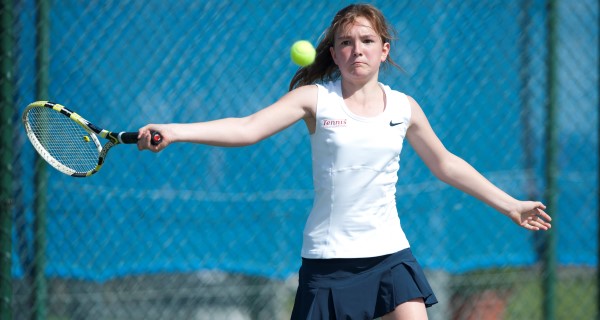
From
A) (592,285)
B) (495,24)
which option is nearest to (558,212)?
(592,285)

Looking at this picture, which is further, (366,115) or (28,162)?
(28,162)

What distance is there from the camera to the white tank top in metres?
3.09

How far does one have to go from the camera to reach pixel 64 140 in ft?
12.0

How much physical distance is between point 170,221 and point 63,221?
503mm

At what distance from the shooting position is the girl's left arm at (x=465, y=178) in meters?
3.28

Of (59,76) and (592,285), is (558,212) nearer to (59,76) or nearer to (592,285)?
(592,285)

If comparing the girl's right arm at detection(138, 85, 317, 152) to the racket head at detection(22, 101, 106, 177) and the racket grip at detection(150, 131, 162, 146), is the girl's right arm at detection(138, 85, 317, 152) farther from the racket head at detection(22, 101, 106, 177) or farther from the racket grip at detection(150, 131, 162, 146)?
the racket head at detection(22, 101, 106, 177)

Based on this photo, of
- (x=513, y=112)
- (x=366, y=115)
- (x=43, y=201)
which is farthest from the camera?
(x=513, y=112)

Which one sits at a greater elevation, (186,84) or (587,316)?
(186,84)

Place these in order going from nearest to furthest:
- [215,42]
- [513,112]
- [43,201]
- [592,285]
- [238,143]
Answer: [238,143], [43,201], [215,42], [513,112], [592,285]

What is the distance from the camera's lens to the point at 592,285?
5.20 metres

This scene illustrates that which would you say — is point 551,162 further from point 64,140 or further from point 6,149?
point 6,149

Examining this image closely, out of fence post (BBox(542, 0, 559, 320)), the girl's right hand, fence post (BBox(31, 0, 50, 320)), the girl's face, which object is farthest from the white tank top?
fence post (BBox(542, 0, 559, 320))

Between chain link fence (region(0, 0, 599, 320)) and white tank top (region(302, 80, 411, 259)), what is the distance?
1.23 metres
